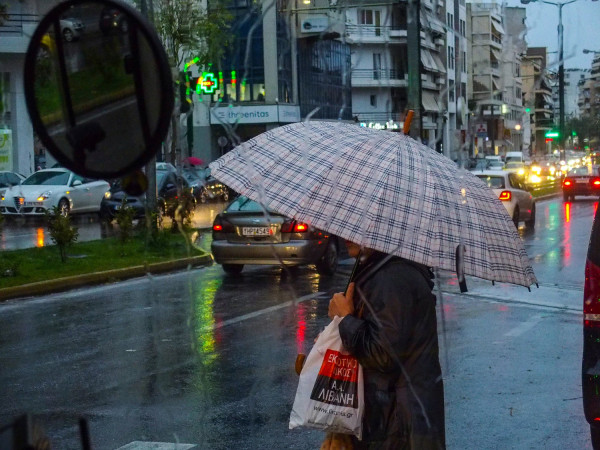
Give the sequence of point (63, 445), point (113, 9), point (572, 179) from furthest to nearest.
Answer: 1. point (572, 179)
2. point (63, 445)
3. point (113, 9)

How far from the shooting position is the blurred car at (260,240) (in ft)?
50.2

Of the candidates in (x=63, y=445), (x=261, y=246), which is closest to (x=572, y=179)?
(x=261, y=246)

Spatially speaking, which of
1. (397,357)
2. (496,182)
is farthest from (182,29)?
(496,182)

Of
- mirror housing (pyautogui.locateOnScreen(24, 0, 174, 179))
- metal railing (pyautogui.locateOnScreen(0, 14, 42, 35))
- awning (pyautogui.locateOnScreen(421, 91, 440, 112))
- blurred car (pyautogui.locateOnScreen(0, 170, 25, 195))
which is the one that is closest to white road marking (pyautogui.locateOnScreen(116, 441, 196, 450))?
metal railing (pyautogui.locateOnScreen(0, 14, 42, 35))

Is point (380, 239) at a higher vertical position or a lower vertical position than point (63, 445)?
higher

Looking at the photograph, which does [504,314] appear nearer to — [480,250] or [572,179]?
[480,250]

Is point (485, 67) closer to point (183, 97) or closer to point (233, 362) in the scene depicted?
point (233, 362)

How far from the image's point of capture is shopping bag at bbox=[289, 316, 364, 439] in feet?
12.5

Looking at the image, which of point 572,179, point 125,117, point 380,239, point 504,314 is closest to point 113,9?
point 125,117

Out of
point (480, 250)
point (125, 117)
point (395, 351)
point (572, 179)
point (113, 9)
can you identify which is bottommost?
point (572, 179)

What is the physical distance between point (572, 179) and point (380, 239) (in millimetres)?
37990

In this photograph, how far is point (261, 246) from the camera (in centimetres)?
1525

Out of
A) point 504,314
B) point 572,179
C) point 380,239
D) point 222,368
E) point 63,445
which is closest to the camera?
point 380,239

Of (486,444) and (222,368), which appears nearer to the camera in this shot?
(486,444)
